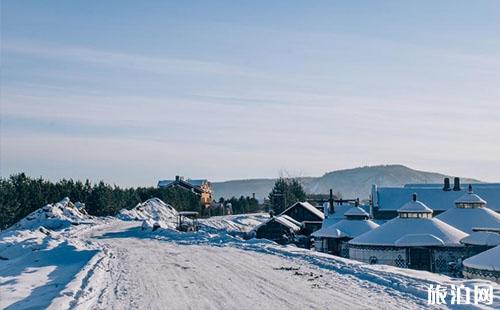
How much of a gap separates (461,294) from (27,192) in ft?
244

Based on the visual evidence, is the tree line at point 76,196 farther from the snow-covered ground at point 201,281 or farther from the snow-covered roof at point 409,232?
the snow-covered roof at point 409,232

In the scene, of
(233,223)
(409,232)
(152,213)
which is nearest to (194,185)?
(152,213)

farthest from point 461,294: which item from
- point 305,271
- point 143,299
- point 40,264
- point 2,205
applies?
point 2,205

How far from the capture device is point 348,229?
57094mm

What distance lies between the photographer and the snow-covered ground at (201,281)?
19047 mm

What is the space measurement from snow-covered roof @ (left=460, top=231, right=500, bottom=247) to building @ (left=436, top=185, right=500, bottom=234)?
6.74 metres

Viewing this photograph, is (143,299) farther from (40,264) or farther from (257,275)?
(40,264)

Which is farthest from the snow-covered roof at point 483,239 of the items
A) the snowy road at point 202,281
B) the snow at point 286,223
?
the snow at point 286,223

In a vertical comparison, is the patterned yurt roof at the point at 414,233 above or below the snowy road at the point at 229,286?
above

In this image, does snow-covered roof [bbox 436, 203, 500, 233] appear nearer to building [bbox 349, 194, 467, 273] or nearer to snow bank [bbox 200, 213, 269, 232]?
building [bbox 349, 194, 467, 273]

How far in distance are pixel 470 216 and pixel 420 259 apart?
1225 cm

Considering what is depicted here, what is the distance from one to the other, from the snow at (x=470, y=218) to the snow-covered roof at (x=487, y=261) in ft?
58.8

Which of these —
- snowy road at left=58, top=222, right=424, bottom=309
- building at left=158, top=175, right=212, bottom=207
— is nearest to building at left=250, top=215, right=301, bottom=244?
snowy road at left=58, top=222, right=424, bottom=309

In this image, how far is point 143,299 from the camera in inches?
784
